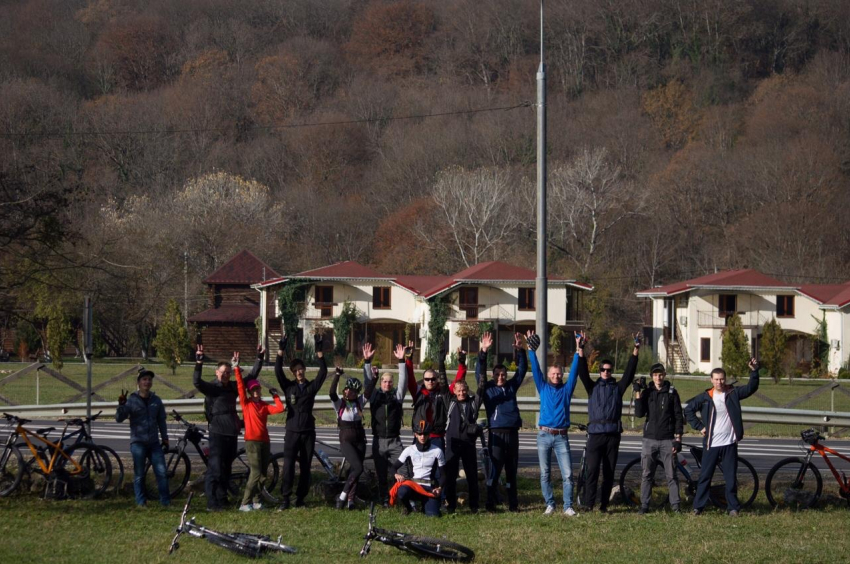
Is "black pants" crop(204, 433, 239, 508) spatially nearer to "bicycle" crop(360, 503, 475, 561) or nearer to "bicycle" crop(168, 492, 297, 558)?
"bicycle" crop(168, 492, 297, 558)

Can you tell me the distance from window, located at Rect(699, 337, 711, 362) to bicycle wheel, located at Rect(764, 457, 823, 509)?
51.0m

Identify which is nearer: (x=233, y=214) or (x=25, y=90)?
(x=233, y=214)

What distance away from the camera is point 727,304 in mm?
65625

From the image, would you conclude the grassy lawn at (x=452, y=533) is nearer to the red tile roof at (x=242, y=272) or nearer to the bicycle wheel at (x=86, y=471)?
the bicycle wheel at (x=86, y=471)

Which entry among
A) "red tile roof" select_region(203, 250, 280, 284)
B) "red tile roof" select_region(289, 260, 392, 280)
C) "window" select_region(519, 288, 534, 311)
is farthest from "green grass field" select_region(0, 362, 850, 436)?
"red tile roof" select_region(203, 250, 280, 284)

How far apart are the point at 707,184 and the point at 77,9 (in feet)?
434

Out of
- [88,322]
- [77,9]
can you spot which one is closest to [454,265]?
[88,322]

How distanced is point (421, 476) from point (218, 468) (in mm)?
2629

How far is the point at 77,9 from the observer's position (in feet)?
614

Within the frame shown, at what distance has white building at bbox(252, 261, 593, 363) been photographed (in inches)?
2586

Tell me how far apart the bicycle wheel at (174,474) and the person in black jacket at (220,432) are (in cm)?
80

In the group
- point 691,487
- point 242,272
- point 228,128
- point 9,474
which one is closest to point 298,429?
point 9,474

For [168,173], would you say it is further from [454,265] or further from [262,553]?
[262,553]

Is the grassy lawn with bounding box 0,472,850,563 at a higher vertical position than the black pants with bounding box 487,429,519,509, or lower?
lower
